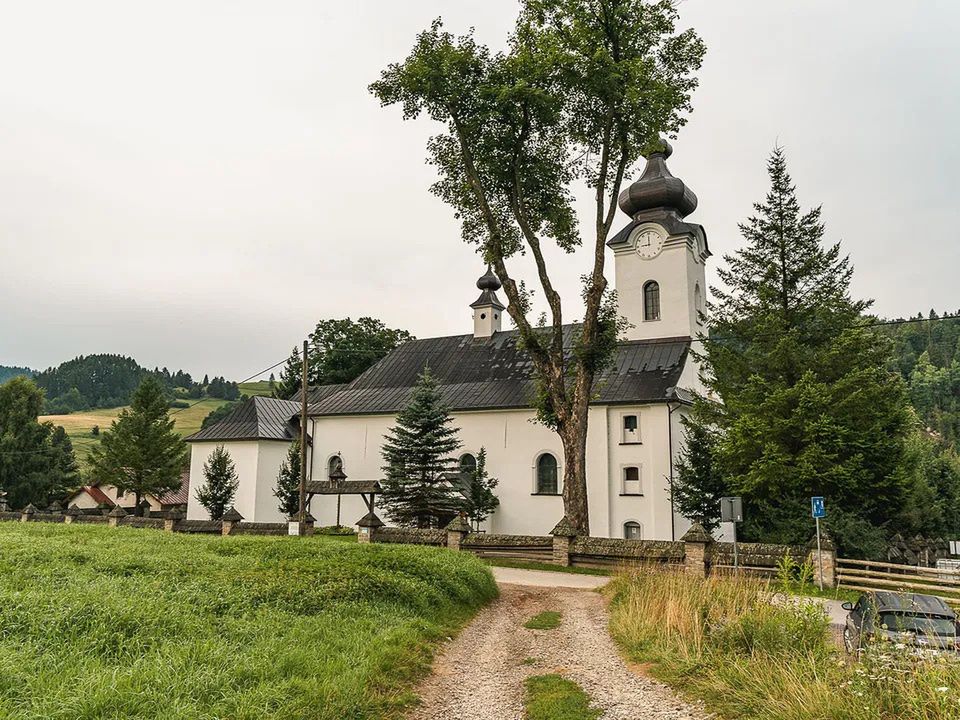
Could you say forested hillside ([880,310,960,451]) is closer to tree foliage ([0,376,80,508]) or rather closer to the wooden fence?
the wooden fence

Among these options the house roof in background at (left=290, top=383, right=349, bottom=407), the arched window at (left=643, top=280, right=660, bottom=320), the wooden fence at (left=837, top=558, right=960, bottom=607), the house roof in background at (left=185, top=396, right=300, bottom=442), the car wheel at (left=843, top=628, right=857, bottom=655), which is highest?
the arched window at (left=643, top=280, right=660, bottom=320)

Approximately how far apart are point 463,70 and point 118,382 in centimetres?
11981

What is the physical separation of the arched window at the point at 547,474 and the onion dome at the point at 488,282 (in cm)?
1076

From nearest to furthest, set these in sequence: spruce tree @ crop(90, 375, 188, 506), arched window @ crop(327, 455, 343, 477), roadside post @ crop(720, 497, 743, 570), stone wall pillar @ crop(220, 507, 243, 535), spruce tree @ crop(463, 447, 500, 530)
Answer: roadside post @ crop(720, 497, 743, 570), stone wall pillar @ crop(220, 507, 243, 535), spruce tree @ crop(463, 447, 500, 530), arched window @ crop(327, 455, 343, 477), spruce tree @ crop(90, 375, 188, 506)

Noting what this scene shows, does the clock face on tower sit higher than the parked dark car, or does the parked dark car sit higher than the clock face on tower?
the clock face on tower

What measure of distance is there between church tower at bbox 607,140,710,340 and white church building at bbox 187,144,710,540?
0.05 m

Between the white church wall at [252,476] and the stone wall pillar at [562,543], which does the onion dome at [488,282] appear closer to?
the white church wall at [252,476]

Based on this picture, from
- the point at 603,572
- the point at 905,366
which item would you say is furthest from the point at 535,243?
the point at 905,366

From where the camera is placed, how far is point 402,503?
1046 inches

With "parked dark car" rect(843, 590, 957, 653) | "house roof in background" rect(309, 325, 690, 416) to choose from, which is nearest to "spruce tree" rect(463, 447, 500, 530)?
"house roof in background" rect(309, 325, 690, 416)

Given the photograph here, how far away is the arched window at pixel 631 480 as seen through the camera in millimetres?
26016

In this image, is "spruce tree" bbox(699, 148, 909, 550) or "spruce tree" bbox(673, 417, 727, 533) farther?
"spruce tree" bbox(673, 417, 727, 533)

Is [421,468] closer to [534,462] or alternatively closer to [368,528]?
[534,462]

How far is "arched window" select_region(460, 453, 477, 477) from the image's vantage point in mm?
29250
